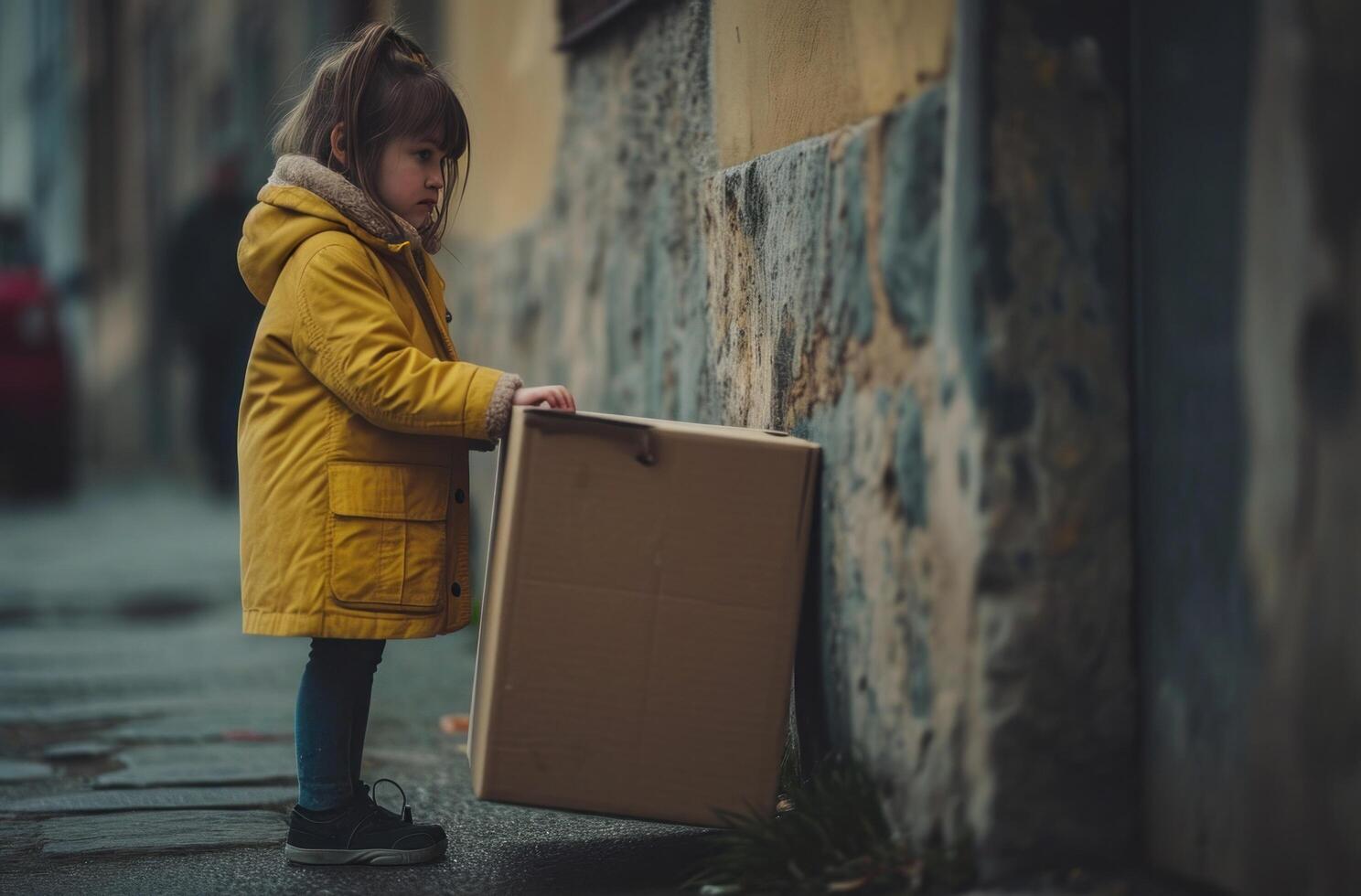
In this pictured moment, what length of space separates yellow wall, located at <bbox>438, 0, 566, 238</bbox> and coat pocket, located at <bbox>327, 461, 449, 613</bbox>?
2.58 m

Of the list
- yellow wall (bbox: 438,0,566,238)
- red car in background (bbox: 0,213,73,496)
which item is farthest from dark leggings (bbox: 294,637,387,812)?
red car in background (bbox: 0,213,73,496)

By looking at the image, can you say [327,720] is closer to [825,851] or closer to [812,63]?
[825,851]

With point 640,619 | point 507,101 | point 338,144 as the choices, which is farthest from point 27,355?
point 640,619

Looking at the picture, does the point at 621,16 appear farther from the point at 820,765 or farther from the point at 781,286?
the point at 820,765

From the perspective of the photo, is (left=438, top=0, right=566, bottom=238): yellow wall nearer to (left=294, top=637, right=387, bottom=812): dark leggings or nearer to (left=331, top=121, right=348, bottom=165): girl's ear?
(left=331, top=121, right=348, bottom=165): girl's ear

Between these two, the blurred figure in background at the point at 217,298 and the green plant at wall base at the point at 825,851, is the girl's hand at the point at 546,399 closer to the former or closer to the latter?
the green plant at wall base at the point at 825,851

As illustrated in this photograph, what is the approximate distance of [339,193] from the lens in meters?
2.82

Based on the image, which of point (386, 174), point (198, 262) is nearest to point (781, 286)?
point (386, 174)

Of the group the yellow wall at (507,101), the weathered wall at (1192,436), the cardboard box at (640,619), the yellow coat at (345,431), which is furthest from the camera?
Result: the yellow wall at (507,101)

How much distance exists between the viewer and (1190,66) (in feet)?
7.45

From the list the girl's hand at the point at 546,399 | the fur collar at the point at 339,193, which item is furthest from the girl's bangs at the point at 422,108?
the girl's hand at the point at 546,399

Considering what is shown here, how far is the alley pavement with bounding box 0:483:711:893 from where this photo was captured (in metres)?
2.78

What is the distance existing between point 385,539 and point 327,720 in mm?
334

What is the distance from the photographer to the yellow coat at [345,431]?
2711 mm
